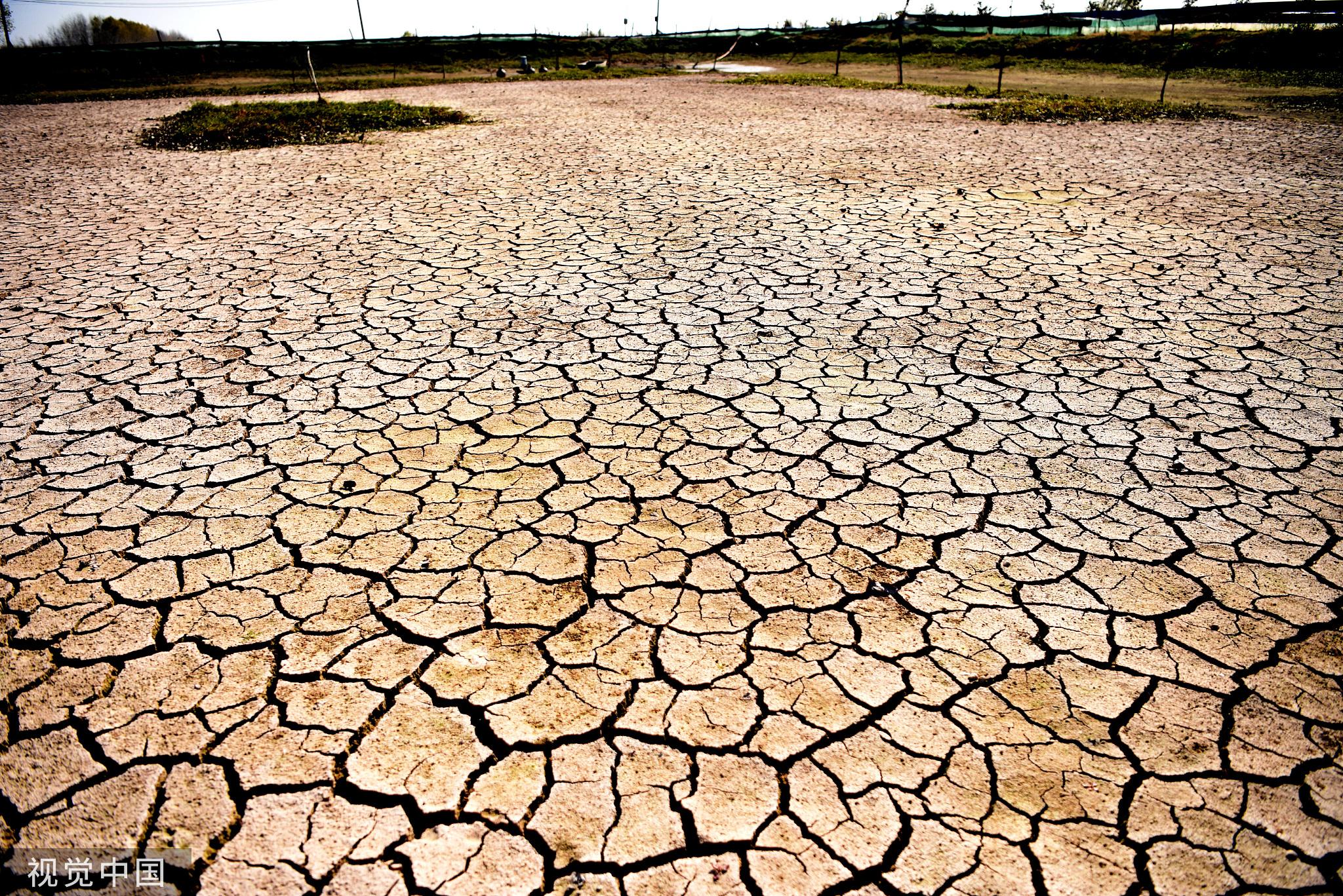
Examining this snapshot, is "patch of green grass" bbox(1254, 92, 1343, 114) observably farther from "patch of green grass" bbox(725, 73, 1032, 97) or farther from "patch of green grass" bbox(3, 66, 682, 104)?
"patch of green grass" bbox(3, 66, 682, 104)

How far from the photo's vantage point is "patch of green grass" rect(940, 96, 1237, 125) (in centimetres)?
1268

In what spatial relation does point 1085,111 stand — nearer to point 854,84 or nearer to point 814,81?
point 854,84

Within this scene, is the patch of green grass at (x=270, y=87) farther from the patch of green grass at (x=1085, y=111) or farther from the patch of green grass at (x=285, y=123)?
the patch of green grass at (x=1085, y=111)

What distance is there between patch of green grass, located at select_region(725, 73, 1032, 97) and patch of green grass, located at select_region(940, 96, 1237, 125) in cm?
229

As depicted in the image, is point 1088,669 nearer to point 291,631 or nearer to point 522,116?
point 291,631

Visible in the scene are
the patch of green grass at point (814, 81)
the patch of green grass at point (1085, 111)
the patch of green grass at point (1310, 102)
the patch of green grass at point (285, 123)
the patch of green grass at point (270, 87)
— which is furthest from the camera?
the patch of green grass at point (814, 81)

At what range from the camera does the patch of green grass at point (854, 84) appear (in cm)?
1716

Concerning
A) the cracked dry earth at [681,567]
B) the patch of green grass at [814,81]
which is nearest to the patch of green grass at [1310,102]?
the patch of green grass at [814,81]

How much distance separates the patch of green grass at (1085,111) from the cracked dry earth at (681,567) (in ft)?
26.9

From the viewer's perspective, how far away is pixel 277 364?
415 cm

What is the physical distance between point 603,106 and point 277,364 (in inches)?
551

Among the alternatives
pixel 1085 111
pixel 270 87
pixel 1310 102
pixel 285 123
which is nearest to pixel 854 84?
pixel 1085 111

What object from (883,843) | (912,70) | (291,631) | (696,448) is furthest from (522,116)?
(912,70)

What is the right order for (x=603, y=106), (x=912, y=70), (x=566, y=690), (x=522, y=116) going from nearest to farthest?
(x=566, y=690) → (x=522, y=116) → (x=603, y=106) → (x=912, y=70)
